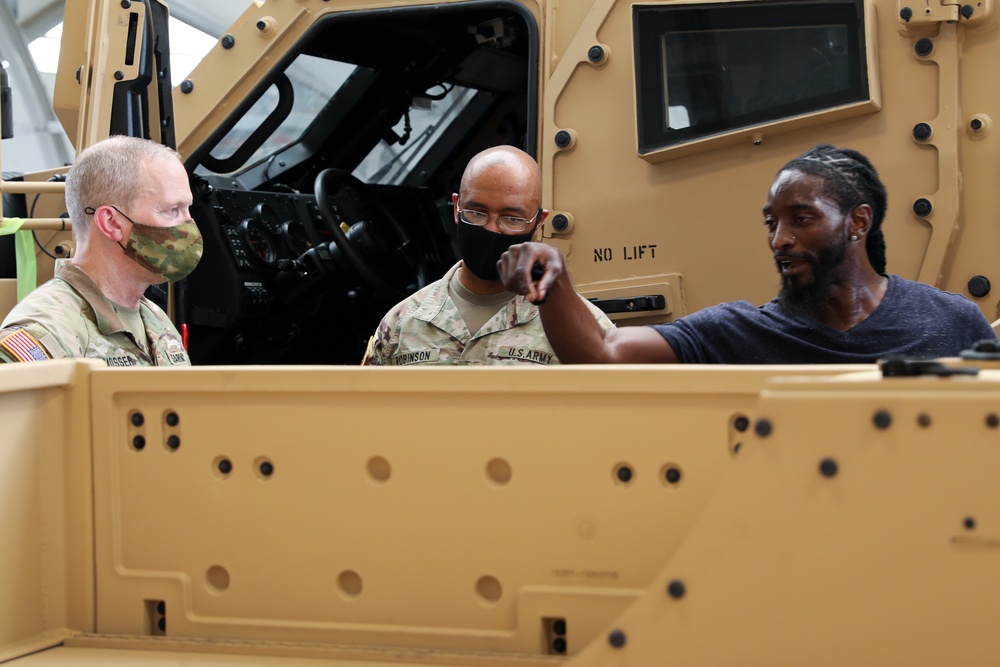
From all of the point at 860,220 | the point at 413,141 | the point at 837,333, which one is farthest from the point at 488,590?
the point at 413,141

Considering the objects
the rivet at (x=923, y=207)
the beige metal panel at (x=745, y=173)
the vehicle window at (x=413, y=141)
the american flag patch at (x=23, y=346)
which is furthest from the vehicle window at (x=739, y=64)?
the vehicle window at (x=413, y=141)

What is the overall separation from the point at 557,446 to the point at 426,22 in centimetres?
340

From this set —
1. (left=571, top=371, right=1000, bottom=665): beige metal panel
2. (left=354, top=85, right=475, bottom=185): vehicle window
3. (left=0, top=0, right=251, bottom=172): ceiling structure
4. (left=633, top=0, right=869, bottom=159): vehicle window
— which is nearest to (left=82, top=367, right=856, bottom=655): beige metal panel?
(left=571, top=371, right=1000, bottom=665): beige metal panel

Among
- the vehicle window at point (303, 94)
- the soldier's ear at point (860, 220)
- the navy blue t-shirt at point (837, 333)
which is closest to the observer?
the navy blue t-shirt at point (837, 333)

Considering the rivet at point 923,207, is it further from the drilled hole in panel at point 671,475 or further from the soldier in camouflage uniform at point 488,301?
the drilled hole in panel at point 671,475

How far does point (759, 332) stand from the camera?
7.50 ft

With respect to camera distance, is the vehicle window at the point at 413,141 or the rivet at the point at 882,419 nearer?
the rivet at the point at 882,419

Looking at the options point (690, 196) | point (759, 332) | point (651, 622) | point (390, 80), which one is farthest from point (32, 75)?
point (651, 622)

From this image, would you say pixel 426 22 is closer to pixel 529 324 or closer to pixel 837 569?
pixel 529 324

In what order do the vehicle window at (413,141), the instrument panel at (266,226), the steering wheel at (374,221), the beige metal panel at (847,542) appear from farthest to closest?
the vehicle window at (413,141) < the instrument panel at (266,226) < the steering wheel at (374,221) < the beige metal panel at (847,542)

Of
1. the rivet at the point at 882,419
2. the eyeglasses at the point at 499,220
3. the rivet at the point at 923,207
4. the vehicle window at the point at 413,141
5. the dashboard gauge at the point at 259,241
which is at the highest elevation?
the vehicle window at the point at 413,141

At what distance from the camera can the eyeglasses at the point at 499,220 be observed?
2.50m

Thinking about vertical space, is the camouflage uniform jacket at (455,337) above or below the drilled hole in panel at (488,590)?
above

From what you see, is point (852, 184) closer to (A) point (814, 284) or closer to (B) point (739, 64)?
(A) point (814, 284)
